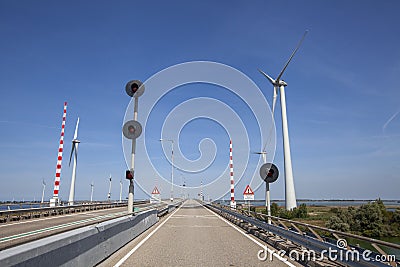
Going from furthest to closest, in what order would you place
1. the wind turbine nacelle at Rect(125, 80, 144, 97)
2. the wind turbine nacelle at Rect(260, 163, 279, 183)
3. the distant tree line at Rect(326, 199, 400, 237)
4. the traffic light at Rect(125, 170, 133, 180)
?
the distant tree line at Rect(326, 199, 400, 237), the wind turbine nacelle at Rect(125, 80, 144, 97), the traffic light at Rect(125, 170, 133, 180), the wind turbine nacelle at Rect(260, 163, 279, 183)

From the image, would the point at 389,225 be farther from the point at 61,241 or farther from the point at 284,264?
the point at 61,241

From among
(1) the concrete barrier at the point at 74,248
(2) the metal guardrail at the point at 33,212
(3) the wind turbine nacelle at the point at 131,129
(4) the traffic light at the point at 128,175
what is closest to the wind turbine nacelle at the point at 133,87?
(3) the wind turbine nacelle at the point at 131,129

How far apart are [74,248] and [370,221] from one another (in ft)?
217

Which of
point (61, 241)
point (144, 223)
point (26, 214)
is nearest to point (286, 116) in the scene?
point (144, 223)

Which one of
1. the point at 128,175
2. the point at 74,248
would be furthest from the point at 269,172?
the point at 74,248

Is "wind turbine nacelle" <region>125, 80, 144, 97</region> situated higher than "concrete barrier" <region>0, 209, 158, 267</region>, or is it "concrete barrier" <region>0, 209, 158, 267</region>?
"wind turbine nacelle" <region>125, 80, 144, 97</region>

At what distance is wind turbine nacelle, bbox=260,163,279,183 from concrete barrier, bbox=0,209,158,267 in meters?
6.20

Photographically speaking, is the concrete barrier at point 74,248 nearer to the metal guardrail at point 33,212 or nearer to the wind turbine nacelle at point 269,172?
the wind turbine nacelle at point 269,172

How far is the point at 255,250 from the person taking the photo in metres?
10.9

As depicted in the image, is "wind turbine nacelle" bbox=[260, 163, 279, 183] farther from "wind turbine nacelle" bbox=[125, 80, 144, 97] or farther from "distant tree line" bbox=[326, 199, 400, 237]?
"distant tree line" bbox=[326, 199, 400, 237]

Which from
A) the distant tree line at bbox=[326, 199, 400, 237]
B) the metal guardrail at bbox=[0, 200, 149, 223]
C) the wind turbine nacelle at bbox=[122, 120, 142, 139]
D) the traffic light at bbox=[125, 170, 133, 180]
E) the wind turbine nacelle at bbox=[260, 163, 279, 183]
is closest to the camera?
the wind turbine nacelle at bbox=[260, 163, 279, 183]

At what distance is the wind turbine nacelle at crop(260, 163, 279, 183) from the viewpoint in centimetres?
1395

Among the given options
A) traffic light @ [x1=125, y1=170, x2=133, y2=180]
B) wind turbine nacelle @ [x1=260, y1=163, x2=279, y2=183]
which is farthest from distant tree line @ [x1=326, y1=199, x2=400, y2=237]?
traffic light @ [x1=125, y1=170, x2=133, y2=180]

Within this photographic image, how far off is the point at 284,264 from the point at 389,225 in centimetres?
6387
